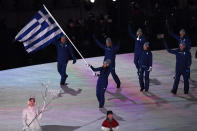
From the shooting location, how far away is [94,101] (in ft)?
70.0

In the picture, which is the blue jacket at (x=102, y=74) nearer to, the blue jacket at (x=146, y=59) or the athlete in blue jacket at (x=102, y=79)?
the athlete in blue jacket at (x=102, y=79)

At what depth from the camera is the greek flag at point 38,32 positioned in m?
19.0

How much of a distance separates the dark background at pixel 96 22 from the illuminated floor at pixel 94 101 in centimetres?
298

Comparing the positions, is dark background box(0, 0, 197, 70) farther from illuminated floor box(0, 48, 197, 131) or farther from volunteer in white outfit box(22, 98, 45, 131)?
volunteer in white outfit box(22, 98, 45, 131)

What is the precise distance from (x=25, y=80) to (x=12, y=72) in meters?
1.95

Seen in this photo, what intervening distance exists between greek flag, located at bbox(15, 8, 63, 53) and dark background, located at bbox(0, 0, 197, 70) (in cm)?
922

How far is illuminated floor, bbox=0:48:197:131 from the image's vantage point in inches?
725

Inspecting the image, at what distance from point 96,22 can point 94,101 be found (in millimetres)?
12186

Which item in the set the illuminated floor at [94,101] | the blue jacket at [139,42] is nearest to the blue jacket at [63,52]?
the illuminated floor at [94,101]

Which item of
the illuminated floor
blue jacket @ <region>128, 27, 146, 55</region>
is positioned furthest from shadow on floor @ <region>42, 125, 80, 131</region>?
blue jacket @ <region>128, 27, 146, 55</region>

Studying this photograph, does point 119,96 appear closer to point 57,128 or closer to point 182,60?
point 182,60

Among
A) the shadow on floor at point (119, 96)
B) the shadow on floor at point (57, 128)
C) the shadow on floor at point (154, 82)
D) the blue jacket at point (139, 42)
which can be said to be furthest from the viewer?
the blue jacket at point (139, 42)

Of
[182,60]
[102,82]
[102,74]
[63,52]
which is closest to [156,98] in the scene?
[182,60]

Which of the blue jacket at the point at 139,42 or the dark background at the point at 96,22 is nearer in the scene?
the blue jacket at the point at 139,42
